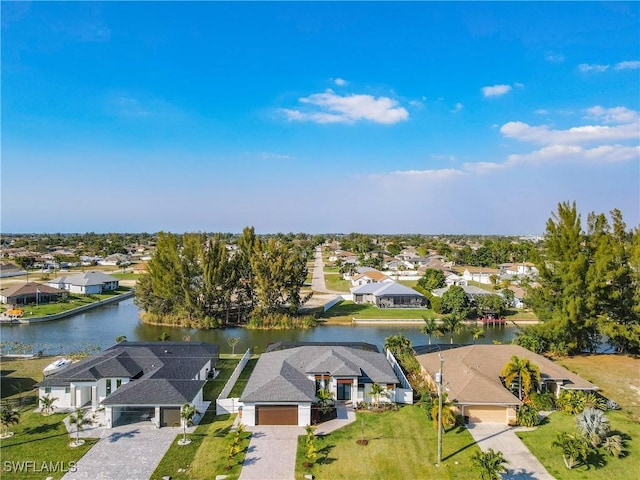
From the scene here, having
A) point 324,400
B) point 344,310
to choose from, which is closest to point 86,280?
point 344,310

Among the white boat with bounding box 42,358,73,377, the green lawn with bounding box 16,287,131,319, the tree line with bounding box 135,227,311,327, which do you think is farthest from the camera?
the green lawn with bounding box 16,287,131,319

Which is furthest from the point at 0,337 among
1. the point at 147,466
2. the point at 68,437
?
the point at 147,466

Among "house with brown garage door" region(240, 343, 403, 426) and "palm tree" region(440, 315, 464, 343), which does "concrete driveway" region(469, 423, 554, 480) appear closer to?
"house with brown garage door" region(240, 343, 403, 426)

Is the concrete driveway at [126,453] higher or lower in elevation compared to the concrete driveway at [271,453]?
Answer: higher

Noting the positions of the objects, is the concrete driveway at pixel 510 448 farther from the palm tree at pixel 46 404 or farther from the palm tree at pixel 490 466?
the palm tree at pixel 46 404

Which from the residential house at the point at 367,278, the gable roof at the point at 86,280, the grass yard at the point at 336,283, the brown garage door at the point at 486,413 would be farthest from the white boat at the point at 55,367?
the residential house at the point at 367,278

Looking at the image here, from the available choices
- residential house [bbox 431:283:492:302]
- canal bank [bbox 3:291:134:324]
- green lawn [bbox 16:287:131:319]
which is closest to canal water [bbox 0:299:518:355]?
canal bank [bbox 3:291:134:324]
